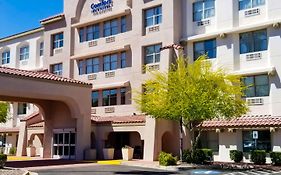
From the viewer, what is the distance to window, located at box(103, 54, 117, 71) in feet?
124

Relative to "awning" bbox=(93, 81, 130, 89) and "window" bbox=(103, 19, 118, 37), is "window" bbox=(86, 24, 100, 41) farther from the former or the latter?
"awning" bbox=(93, 81, 130, 89)

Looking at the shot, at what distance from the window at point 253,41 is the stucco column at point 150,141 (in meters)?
8.63

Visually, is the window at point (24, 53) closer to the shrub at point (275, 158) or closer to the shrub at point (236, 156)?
the shrub at point (236, 156)

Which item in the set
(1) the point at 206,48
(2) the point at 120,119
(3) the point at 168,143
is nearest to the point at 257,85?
(1) the point at 206,48

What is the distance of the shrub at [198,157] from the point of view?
27.5m

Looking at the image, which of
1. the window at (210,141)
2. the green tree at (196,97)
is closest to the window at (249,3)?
the green tree at (196,97)

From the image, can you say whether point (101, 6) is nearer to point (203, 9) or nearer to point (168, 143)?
point (203, 9)

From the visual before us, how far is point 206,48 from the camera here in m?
32.3

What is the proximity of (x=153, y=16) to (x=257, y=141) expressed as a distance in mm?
13851

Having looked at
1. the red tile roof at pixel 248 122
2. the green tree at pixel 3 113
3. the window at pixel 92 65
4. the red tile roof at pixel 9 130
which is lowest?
the red tile roof at pixel 9 130

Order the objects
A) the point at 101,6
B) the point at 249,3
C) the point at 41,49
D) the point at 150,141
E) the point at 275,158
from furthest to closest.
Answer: the point at 41,49
the point at 101,6
the point at 249,3
the point at 150,141
the point at 275,158

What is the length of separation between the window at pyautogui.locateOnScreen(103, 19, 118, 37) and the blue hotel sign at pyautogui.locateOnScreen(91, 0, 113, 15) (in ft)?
4.16

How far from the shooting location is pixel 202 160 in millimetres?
27922

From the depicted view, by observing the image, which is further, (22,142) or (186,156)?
(22,142)
